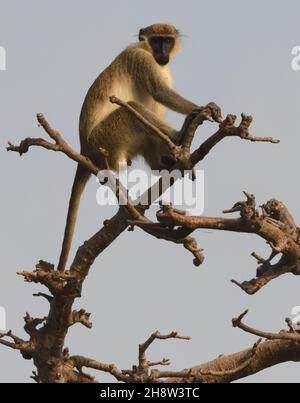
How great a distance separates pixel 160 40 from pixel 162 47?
0.12 metres

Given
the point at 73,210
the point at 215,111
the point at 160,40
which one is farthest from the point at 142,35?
the point at 215,111

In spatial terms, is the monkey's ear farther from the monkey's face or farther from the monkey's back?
the monkey's back

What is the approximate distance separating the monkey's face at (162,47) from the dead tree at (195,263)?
68.7 inches

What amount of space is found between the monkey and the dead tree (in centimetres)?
49

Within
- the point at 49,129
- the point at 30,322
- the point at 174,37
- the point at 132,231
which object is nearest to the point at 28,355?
the point at 30,322

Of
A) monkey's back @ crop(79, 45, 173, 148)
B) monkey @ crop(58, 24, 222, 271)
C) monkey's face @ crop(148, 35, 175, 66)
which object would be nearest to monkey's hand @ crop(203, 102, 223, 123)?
monkey @ crop(58, 24, 222, 271)

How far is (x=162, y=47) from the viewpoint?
10.6 m

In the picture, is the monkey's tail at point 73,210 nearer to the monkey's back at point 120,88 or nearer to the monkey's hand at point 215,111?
the monkey's back at point 120,88

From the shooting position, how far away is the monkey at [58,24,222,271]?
9141 mm

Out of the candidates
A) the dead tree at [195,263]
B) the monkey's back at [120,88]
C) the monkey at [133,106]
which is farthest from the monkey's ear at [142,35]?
the dead tree at [195,263]

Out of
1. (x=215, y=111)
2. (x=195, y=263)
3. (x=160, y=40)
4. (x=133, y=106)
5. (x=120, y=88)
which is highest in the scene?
(x=160, y=40)

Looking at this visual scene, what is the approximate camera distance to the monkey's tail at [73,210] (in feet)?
28.6

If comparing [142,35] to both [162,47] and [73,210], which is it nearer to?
[162,47]
